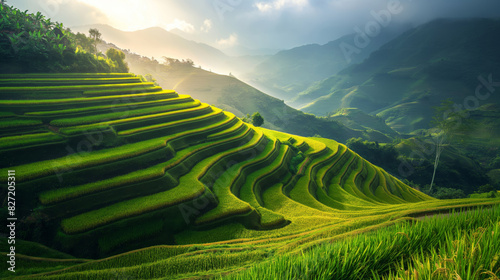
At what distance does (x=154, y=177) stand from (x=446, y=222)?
10.1 m

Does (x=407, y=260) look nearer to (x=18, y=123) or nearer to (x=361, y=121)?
(x=18, y=123)

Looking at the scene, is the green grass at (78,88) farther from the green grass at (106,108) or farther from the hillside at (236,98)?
the hillside at (236,98)

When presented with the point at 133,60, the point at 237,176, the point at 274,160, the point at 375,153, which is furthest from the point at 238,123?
the point at 133,60

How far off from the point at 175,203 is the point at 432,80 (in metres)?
188

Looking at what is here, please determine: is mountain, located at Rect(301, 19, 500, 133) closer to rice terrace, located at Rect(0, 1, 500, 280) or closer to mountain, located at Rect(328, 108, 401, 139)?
mountain, located at Rect(328, 108, 401, 139)

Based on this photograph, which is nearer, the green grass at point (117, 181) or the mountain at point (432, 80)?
the green grass at point (117, 181)

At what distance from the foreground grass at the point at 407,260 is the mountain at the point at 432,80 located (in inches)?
5013

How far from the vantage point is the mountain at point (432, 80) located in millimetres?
120500

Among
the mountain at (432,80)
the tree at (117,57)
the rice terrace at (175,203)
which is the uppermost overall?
the mountain at (432,80)

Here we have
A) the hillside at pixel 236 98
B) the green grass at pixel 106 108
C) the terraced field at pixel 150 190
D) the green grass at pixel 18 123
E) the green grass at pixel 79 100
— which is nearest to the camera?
the terraced field at pixel 150 190

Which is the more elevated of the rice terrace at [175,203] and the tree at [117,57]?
the tree at [117,57]

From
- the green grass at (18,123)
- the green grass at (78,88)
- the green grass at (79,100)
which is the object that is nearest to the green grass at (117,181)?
the green grass at (18,123)

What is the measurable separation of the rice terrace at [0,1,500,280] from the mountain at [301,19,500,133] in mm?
118899

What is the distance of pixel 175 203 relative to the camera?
352 inches
